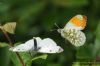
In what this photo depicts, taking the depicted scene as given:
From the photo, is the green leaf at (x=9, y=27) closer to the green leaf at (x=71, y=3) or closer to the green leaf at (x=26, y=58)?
the green leaf at (x=26, y=58)

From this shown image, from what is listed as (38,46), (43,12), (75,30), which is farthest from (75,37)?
(43,12)

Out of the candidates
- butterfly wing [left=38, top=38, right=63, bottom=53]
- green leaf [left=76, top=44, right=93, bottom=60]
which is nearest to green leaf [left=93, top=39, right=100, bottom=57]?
green leaf [left=76, top=44, right=93, bottom=60]

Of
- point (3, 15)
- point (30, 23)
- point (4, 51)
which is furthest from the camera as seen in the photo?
point (30, 23)

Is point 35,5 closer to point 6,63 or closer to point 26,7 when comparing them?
point 26,7

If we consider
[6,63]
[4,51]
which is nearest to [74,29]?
[6,63]

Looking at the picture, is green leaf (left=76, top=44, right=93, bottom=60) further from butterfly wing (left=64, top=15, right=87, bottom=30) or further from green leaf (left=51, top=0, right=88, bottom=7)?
green leaf (left=51, top=0, right=88, bottom=7)

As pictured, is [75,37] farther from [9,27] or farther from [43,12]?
[43,12]

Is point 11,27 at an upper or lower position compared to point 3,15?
upper

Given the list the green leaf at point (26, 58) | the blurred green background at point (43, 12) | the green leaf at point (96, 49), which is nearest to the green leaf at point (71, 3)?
the blurred green background at point (43, 12)
